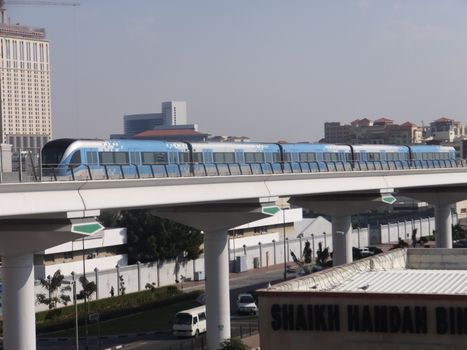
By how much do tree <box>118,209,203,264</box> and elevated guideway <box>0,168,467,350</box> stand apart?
17.3 meters

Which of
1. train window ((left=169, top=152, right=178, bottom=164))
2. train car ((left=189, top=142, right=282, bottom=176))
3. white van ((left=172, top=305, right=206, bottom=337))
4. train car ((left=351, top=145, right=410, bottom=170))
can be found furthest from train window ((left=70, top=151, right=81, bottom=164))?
train car ((left=351, top=145, right=410, bottom=170))

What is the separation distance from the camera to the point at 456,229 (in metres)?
98.3

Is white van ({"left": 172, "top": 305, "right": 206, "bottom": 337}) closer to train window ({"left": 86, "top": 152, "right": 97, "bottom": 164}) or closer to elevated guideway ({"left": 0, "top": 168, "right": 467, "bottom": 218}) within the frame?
elevated guideway ({"left": 0, "top": 168, "right": 467, "bottom": 218})

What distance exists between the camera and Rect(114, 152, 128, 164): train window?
40500 millimetres

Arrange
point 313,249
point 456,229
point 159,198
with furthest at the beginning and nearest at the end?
point 456,229 → point 313,249 → point 159,198

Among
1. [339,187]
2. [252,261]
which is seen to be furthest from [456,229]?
[339,187]

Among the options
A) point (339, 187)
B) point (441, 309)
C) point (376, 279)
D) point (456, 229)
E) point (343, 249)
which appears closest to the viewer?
point (441, 309)

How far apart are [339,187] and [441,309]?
29129 millimetres

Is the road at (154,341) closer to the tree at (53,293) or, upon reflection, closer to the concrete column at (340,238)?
the concrete column at (340,238)

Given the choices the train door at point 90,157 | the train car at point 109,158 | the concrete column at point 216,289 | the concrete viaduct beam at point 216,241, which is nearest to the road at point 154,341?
the concrete column at point 216,289

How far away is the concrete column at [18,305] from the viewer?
35.2m

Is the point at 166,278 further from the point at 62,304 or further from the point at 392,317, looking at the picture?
the point at 392,317

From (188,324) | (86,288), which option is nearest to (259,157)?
(188,324)

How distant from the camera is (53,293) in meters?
61.5
